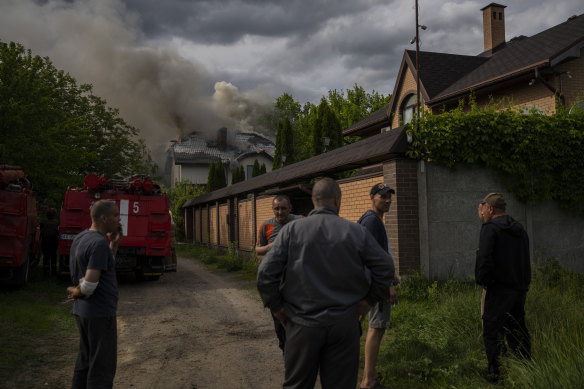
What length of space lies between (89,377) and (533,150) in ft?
28.0

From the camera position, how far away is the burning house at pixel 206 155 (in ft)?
153

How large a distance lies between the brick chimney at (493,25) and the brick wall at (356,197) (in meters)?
15.9

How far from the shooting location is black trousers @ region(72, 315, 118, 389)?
136 inches

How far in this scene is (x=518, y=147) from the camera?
8641 millimetres

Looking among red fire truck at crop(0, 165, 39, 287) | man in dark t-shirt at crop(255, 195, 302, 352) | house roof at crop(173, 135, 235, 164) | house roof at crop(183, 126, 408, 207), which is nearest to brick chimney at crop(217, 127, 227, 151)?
house roof at crop(173, 135, 235, 164)

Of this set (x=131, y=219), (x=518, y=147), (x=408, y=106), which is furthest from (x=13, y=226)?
(x=408, y=106)

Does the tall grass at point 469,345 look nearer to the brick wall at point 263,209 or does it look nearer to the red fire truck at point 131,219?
the red fire truck at point 131,219

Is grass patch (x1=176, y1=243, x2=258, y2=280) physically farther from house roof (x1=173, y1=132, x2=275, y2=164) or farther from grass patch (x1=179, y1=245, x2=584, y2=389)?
house roof (x1=173, y1=132, x2=275, y2=164)

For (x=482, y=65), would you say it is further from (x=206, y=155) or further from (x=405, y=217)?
(x=206, y=155)

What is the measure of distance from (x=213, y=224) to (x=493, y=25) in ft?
56.2

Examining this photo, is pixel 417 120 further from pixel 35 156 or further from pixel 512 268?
pixel 35 156

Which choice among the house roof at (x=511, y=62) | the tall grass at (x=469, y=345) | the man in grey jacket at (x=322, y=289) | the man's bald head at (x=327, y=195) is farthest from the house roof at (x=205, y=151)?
the man in grey jacket at (x=322, y=289)

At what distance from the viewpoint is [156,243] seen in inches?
472

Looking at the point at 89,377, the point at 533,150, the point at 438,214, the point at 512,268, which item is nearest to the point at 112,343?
the point at 89,377
